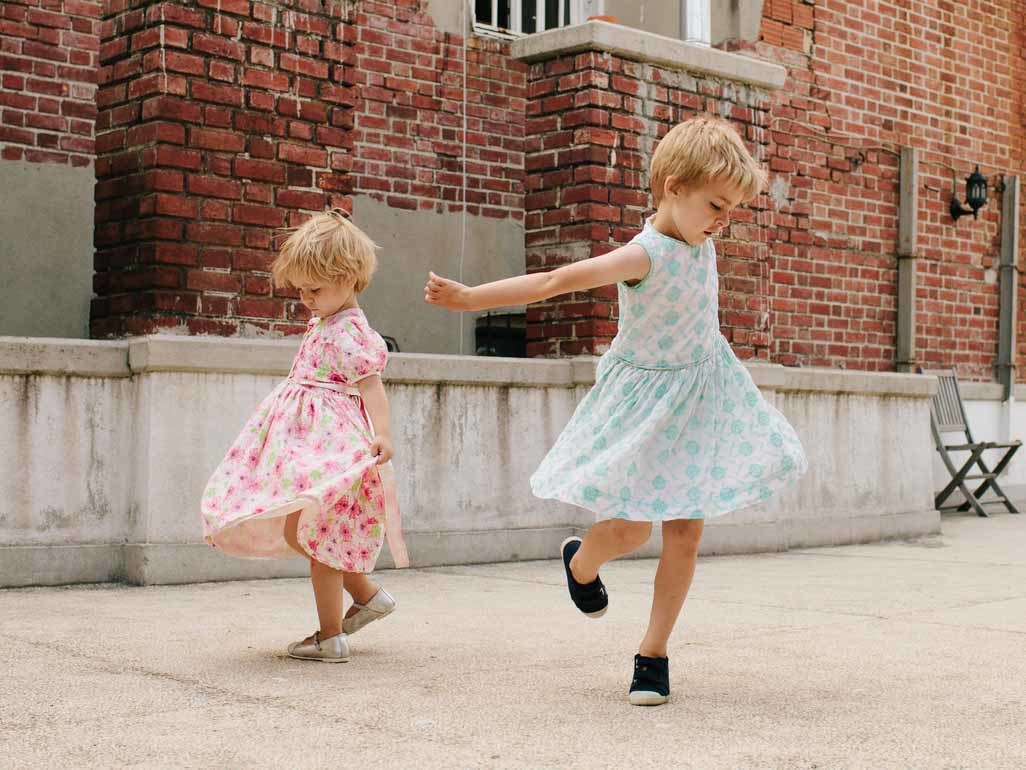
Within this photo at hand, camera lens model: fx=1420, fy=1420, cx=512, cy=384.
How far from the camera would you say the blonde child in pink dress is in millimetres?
3920

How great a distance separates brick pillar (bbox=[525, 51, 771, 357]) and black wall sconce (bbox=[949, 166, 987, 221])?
414cm

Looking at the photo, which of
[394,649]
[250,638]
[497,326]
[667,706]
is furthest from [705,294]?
[497,326]

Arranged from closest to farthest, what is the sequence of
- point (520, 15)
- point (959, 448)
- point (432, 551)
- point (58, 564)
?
1. point (58, 564)
2. point (432, 551)
3. point (520, 15)
4. point (959, 448)

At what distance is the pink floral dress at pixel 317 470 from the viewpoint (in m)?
3.91

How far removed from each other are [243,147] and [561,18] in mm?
4022

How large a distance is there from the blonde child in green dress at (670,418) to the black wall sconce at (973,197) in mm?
7587

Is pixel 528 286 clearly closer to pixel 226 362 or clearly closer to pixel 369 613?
pixel 369 613

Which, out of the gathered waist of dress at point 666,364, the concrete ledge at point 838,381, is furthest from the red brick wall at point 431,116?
the gathered waist of dress at point 666,364

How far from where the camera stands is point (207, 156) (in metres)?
5.69

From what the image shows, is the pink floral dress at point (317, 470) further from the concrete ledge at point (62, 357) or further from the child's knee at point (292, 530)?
the concrete ledge at point (62, 357)

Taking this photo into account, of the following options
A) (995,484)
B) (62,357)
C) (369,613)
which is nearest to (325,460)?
(369,613)

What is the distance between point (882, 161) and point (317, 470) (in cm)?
737

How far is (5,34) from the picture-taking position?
6.64m

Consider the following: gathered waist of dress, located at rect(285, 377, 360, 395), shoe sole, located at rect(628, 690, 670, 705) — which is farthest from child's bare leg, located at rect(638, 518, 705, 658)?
gathered waist of dress, located at rect(285, 377, 360, 395)
